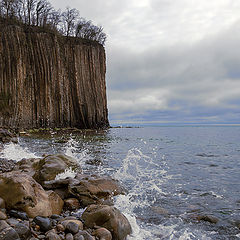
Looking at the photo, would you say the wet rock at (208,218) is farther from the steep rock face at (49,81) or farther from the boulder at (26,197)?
the steep rock face at (49,81)

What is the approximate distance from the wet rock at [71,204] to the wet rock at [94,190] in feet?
0.51

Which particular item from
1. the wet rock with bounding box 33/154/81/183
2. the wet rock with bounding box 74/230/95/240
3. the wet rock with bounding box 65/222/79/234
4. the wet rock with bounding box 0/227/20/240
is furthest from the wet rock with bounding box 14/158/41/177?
the wet rock with bounding box 0/227/20/240

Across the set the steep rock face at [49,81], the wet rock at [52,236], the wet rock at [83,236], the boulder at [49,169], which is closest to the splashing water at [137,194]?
the wet rock at [83,236]

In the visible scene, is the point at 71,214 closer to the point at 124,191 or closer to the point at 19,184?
the point at 19,184

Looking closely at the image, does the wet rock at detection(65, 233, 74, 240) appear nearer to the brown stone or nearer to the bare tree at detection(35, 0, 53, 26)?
the brown stone

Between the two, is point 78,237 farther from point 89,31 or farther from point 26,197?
point 89,31

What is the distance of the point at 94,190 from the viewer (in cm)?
589

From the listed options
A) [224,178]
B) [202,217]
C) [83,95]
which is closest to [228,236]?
[202,217]

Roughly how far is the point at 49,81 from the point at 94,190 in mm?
36965

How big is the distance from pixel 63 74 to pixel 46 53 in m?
4.60

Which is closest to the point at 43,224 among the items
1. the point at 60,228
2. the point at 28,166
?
the point at 60,228

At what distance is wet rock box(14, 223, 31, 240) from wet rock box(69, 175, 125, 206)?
229 cm

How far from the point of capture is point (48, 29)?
1668 inches

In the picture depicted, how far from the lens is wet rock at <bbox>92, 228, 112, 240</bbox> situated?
12.2 ft
